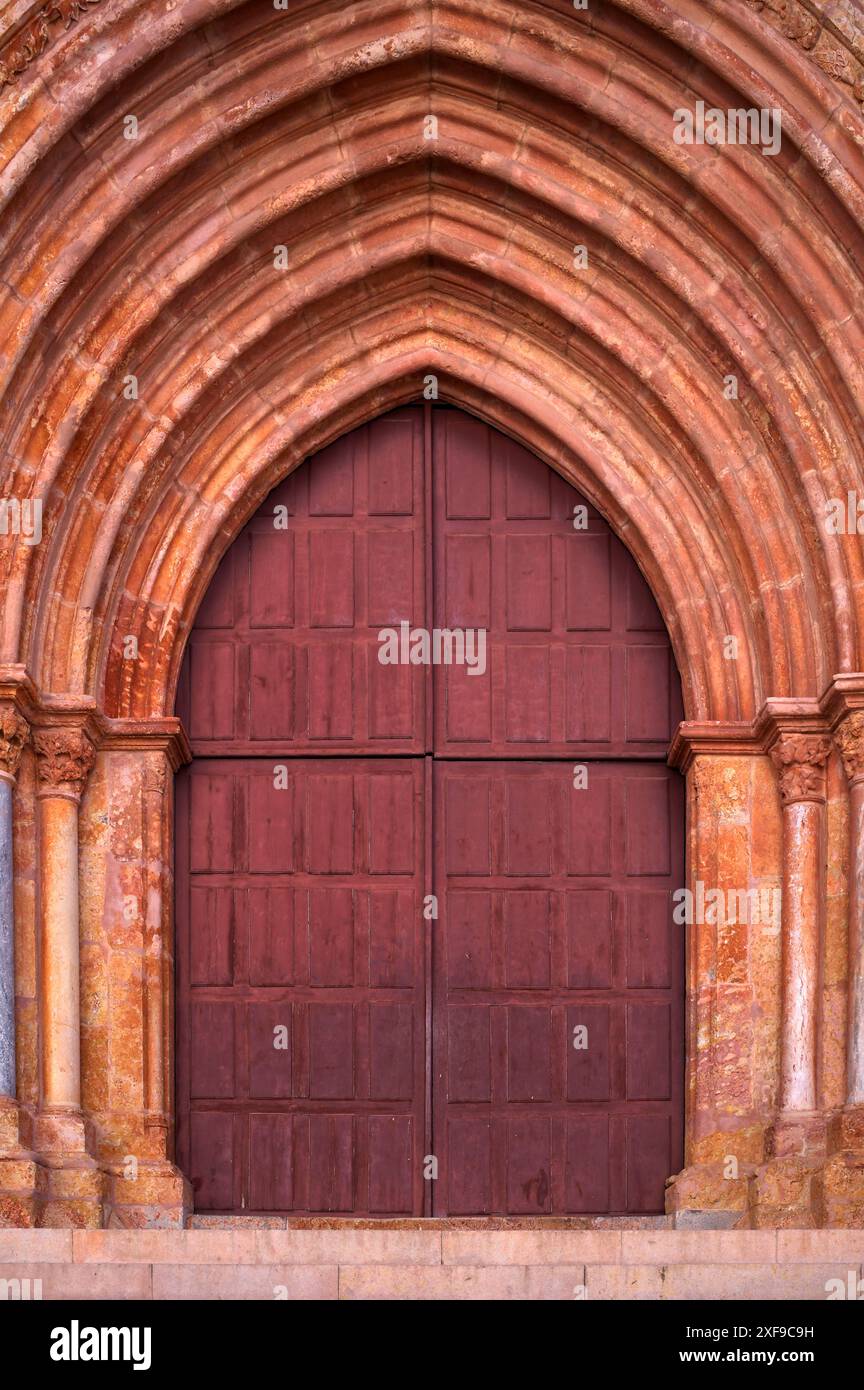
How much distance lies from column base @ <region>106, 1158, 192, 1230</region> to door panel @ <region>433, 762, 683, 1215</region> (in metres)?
1.65

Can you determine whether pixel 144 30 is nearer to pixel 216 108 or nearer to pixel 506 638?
pixel 216 108

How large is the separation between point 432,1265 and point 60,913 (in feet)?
11.9

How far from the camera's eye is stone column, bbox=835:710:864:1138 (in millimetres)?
14023

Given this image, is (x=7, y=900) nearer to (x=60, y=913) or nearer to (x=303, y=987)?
(x=60, y=913)

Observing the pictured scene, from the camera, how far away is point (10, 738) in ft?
47.1

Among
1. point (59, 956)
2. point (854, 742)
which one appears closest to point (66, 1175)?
point (59, 956)

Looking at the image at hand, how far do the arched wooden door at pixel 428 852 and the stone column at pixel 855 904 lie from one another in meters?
1.43

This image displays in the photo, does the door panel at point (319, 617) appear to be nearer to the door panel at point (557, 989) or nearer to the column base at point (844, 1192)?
the door panel at point (557, 989)

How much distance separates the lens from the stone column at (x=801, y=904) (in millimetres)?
14539

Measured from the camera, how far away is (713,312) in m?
15.0

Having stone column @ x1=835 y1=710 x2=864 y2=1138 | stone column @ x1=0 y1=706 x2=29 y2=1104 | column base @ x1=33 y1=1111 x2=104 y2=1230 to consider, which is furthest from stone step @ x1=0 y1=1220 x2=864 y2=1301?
stone column @ x1=0 y1=706 x2=29 y2=1104

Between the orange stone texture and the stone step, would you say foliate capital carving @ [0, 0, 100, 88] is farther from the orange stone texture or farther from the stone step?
the stone step

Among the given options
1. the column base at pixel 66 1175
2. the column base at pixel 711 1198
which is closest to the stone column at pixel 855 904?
the column base at pixel 711 1198
